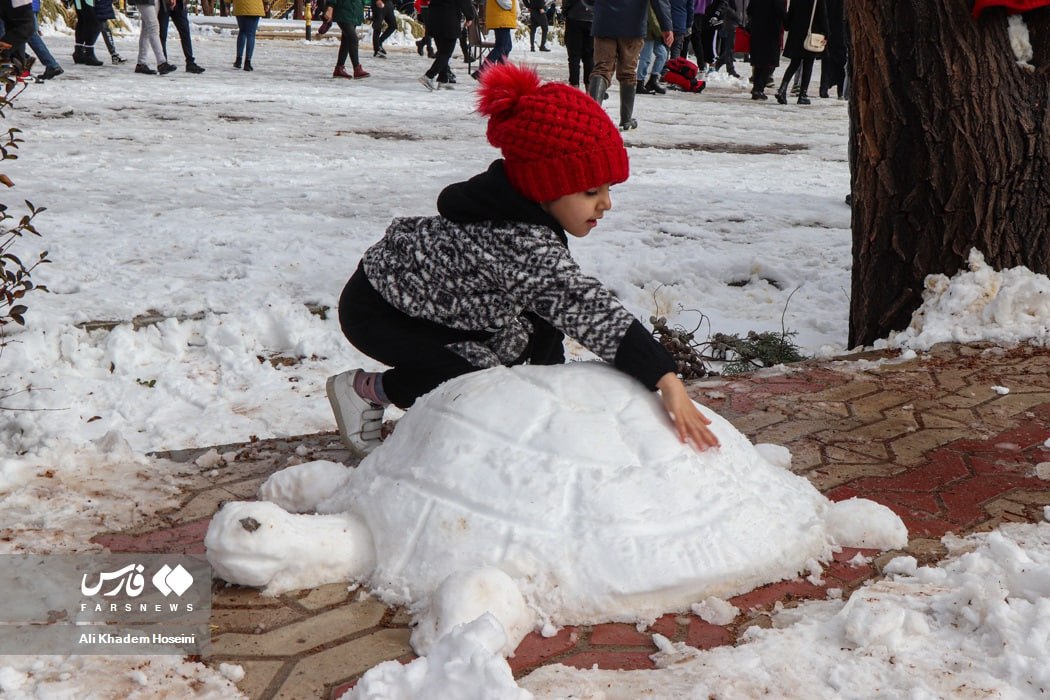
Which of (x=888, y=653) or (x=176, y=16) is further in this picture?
(x=176, y=16)

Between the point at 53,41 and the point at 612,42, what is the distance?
13.1 m

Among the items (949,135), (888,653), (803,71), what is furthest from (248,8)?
(888,653)

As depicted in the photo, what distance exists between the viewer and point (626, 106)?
10.9 meters

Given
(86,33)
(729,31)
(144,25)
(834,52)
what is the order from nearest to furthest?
1. (144,25)
2. (86,33)
3. (834,52)
4. (729,31)

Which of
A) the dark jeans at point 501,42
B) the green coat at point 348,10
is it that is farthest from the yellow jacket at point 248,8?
the dark jeans at point 501,42

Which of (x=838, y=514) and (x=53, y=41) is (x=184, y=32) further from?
(x=838, y=514)

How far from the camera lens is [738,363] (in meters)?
4.88

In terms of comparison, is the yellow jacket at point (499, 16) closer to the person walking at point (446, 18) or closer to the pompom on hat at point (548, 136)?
the person walking at point (446, 18)

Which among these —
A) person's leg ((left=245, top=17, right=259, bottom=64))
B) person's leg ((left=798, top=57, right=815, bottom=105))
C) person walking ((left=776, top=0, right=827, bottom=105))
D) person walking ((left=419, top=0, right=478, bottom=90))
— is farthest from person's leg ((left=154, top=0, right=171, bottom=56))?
person's leg ((left=798, top=57, right=815, bottom=105))

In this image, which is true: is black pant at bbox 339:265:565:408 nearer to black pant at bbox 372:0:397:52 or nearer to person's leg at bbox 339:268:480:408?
person's leg at bbox 339:268:480:408

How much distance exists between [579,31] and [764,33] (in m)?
3.77

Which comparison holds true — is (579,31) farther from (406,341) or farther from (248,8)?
(406,341)

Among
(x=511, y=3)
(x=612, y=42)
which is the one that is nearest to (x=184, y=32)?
(x=511, y=3)

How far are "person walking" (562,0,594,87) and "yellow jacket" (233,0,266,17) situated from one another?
492cm
